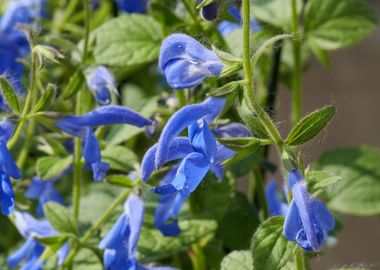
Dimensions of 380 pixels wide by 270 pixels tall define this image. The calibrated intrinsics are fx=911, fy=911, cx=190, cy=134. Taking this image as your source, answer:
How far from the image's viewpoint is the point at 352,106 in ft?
12.4

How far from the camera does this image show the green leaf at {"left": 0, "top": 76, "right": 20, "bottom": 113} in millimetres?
793

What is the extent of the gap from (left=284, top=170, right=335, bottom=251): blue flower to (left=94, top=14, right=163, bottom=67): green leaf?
409 millimetres

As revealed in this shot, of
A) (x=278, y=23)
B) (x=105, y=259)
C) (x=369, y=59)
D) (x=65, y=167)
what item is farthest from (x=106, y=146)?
(x=369, y=59)

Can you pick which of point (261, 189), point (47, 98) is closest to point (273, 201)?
point (261, 189)

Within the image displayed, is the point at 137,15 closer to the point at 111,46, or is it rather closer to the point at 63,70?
the point at 111,46

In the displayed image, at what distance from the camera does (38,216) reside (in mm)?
1156

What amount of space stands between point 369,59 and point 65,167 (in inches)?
129

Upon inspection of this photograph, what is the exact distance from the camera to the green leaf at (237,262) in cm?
80

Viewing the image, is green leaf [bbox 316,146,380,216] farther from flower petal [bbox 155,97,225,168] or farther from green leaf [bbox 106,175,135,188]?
flower petal [bbox 155,97,225,168]

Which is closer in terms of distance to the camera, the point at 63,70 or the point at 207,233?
the point at 207,233

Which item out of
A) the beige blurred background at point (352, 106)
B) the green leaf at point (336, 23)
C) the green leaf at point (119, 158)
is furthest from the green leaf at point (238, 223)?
the beige blurred background at point (352, 106)

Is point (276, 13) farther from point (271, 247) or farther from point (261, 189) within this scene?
point (271, 247)

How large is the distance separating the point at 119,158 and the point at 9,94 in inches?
9.1

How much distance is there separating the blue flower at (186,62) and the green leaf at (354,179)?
0.47 m
